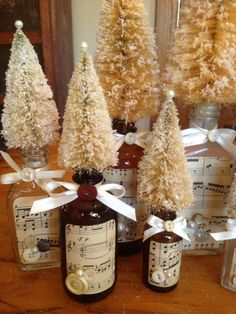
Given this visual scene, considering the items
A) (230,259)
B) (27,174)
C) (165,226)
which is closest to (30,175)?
(27,174)

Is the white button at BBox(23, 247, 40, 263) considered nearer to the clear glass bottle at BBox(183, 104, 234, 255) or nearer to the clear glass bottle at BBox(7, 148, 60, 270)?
the clear glass bottle at BBox(7, 148, 60, 270)

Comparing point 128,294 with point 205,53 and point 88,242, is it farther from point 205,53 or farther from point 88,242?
point 205,53

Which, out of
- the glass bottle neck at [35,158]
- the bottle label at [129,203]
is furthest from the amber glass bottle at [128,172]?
the glass bottle neck at [35,158]

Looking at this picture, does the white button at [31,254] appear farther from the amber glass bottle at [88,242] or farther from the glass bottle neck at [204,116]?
the glass bottle neck at [204,116]

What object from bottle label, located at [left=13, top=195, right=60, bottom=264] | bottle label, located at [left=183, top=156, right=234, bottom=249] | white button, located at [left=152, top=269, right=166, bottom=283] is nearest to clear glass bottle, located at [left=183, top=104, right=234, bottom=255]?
bottle label, located at [left=183, top=156, right=234, bottom=249]

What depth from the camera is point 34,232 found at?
534 mm

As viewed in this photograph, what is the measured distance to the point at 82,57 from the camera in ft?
1.30

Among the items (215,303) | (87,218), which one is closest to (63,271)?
(87,218)

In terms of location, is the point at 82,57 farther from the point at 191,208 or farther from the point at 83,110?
the point at 191,208

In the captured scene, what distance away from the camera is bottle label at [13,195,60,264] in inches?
20.4

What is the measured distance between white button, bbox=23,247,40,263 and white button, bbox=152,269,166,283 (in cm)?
19

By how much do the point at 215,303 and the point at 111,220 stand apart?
196mm

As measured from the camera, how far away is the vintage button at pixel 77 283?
46 centimetres

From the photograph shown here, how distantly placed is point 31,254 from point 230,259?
0.31 m
